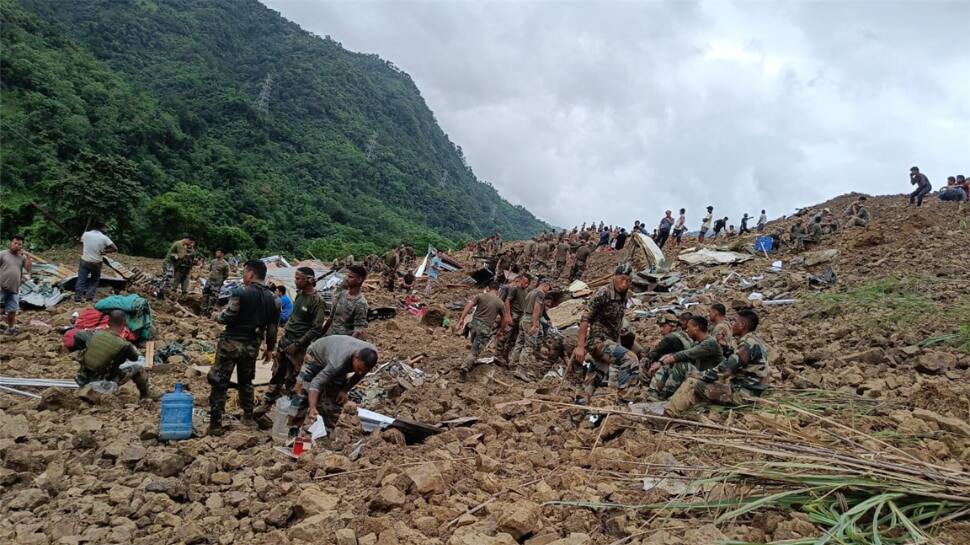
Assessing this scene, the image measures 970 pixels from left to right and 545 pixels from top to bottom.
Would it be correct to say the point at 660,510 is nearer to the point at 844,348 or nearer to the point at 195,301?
the point at 844,348

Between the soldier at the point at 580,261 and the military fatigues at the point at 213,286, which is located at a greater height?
the soldier at the point at 580,261

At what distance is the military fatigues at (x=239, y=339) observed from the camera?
4.30 m

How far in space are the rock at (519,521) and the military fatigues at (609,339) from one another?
2.94 metres

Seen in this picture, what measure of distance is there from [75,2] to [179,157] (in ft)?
139

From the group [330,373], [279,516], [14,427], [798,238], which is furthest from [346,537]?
[798,238]

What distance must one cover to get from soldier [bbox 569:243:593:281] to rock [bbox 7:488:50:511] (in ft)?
45.6

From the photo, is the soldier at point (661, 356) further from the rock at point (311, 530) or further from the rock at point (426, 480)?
the rock at point (311, 530)

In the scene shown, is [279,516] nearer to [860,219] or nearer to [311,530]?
[311,530]

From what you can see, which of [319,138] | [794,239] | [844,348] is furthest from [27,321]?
[319,138]

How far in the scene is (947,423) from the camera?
3.23 m

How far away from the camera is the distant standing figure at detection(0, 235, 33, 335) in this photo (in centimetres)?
638

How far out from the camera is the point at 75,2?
219ft

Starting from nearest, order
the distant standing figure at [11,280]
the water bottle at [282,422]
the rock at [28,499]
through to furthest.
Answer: the rock at [28,499], the water bottle at [282,422], the distant standing figure at [11,280]

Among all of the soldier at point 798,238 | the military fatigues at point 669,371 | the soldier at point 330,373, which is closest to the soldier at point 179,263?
the soldier at point 330,373
